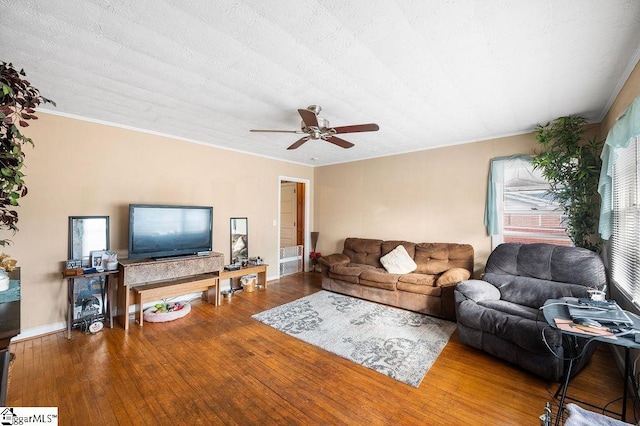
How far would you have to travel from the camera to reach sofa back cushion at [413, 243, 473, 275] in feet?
13.4

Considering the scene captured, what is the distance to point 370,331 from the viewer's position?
3.18m

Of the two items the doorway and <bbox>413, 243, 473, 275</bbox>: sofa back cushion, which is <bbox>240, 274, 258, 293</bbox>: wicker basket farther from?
<bbox>413, 243, 473, 275</bbox>: sofa back cushion

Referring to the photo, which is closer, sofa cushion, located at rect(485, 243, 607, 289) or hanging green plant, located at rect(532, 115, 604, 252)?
sofa cushion, located at rect(485, 243, 607, 289)

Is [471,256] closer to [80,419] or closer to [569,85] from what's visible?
[569,85]

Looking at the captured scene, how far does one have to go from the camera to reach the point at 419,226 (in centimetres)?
477

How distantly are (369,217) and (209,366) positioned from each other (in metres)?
3.92

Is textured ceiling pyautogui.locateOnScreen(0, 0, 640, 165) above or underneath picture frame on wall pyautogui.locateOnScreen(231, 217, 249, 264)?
above

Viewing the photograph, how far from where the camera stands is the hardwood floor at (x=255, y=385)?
1.86 meters

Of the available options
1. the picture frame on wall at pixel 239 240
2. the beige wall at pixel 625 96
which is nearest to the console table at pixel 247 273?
the picture frame on wall at pixel 239 240

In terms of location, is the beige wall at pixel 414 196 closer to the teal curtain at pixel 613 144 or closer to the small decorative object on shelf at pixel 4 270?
the teal curtain at pixel 613 144

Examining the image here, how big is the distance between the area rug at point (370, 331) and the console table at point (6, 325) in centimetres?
231

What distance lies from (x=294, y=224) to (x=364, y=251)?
2195mm

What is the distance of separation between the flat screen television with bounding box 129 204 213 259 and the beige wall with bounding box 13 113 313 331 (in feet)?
1.13

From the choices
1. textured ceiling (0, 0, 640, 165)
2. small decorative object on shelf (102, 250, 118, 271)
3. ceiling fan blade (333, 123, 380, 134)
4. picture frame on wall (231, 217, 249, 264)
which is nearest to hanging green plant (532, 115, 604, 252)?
textured ceiling (0, 0, 640, 165)
